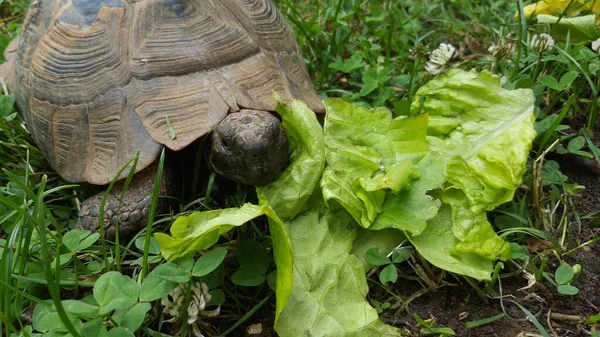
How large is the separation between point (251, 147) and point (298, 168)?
172 mm

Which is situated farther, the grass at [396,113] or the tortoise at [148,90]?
the tortoise at [148,90]

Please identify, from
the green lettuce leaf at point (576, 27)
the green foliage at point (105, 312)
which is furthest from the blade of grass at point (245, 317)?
the green lettuce leaf at point (576, 27)

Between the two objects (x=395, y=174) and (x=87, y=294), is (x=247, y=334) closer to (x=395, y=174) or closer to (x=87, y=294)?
(x=87, y=294)

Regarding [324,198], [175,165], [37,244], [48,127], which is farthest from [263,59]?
[37,244]

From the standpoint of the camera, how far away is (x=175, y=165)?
6.91 ft

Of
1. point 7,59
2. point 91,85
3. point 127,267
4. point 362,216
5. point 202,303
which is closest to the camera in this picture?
point 202,303

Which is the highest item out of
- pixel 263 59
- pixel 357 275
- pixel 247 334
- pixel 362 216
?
pixel 263 59

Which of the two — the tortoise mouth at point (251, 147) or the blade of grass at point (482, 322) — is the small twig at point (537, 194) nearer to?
the blade of grass at point (482, 322)

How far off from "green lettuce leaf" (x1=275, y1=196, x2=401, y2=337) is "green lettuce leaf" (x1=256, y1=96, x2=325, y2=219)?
61mm

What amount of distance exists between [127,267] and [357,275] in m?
0.79

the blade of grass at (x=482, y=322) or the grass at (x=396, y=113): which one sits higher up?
the grass at (x=396, y=113)

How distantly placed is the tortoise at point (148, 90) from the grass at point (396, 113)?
0.15 meters

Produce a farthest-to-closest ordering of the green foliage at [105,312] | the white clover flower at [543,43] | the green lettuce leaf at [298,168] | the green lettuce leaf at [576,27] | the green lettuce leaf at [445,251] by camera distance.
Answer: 1. the green lettuce leaf at [576,27]
2. the white clover flower at [543,43]
3. the green lettuce leaf at [298,168]
4. the green lettuce leaf at [445,251]
5. the green foliage at [105,312]

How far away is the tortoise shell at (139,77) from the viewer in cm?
191
